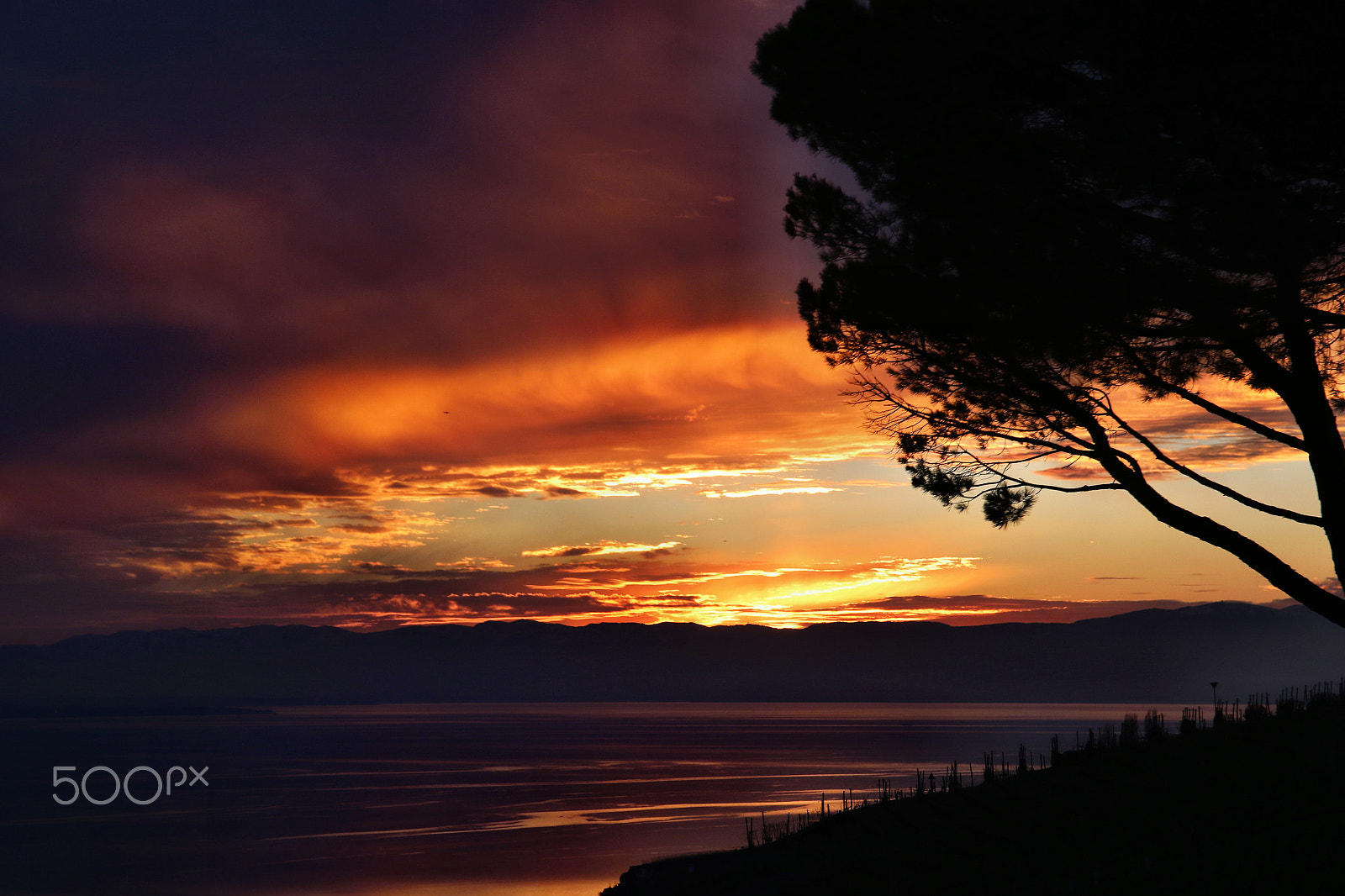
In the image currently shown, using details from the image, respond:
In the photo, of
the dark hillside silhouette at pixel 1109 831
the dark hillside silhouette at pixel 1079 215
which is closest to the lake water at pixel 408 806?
the dark hillside silhouette at pixel 1109 831

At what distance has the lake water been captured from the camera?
3572cm

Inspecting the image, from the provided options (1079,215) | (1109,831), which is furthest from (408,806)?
(1079,215)

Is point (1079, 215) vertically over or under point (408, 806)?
over

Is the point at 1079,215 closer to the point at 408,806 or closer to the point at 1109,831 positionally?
the point at 1109,831

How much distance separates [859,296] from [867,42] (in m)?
2.60

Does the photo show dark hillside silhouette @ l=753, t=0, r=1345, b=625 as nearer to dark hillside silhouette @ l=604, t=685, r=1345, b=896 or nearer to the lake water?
dark hillside silhouette @ l=604, t=685, r=1345, b=896

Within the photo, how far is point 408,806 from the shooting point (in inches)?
2203

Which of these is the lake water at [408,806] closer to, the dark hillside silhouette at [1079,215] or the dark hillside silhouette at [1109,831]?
the dark hillside silhouette at [1109,831]

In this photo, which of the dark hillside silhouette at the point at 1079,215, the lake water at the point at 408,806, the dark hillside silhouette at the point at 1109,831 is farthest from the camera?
the lake water at the point at 408,806

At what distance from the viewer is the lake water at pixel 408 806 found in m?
35.7

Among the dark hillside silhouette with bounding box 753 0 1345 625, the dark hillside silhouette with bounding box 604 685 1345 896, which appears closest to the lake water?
the dark hillside silhouette with bounding box 604 685 1345 896

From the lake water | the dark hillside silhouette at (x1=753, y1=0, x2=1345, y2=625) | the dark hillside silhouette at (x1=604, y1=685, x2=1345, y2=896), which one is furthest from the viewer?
the lake water

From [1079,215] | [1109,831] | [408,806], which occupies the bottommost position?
[408,806]

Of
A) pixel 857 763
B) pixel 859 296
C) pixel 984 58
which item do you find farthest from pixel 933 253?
pixel 857 763
